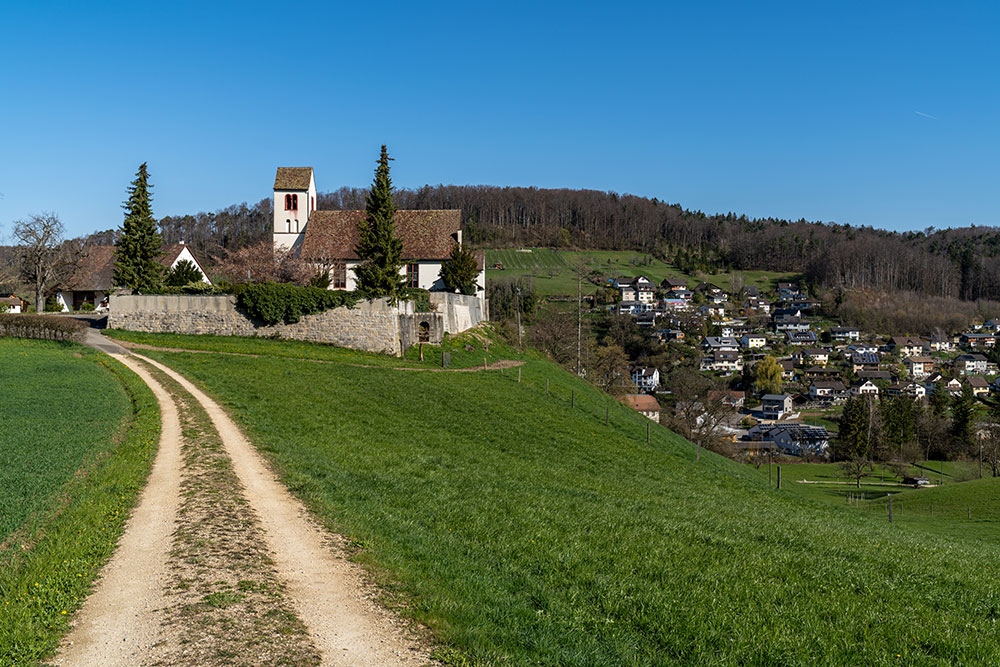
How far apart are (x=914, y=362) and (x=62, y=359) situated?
152697 mm

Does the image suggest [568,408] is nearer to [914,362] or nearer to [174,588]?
[174,588]

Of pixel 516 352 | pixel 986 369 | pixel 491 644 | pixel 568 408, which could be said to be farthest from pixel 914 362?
pixel 491 644

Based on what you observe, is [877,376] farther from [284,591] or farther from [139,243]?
[284,591]

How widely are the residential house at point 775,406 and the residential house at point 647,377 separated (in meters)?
19.1

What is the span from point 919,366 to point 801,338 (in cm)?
2526

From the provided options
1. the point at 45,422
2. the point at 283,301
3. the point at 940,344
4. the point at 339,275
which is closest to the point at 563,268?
the point at 940,344

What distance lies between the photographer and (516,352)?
169 feet

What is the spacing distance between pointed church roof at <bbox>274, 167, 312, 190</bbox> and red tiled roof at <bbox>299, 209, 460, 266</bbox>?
5.56 m

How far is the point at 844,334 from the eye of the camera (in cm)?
16200

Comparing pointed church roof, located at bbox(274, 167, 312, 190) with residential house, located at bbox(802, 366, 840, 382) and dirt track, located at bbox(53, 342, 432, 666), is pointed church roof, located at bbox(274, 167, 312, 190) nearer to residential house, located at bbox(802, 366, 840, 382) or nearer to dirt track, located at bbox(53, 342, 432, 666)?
dirt track, located at bbox(53, 342, 432, 666)

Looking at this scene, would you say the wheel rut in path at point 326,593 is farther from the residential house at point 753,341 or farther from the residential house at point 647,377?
the residential house at point 753,341

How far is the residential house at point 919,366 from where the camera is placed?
458 feet

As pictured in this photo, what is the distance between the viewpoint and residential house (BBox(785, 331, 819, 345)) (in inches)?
6280

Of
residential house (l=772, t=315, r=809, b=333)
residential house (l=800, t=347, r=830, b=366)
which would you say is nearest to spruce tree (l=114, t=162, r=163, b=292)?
residential house (l=800, t=347, r=830, b=366)
